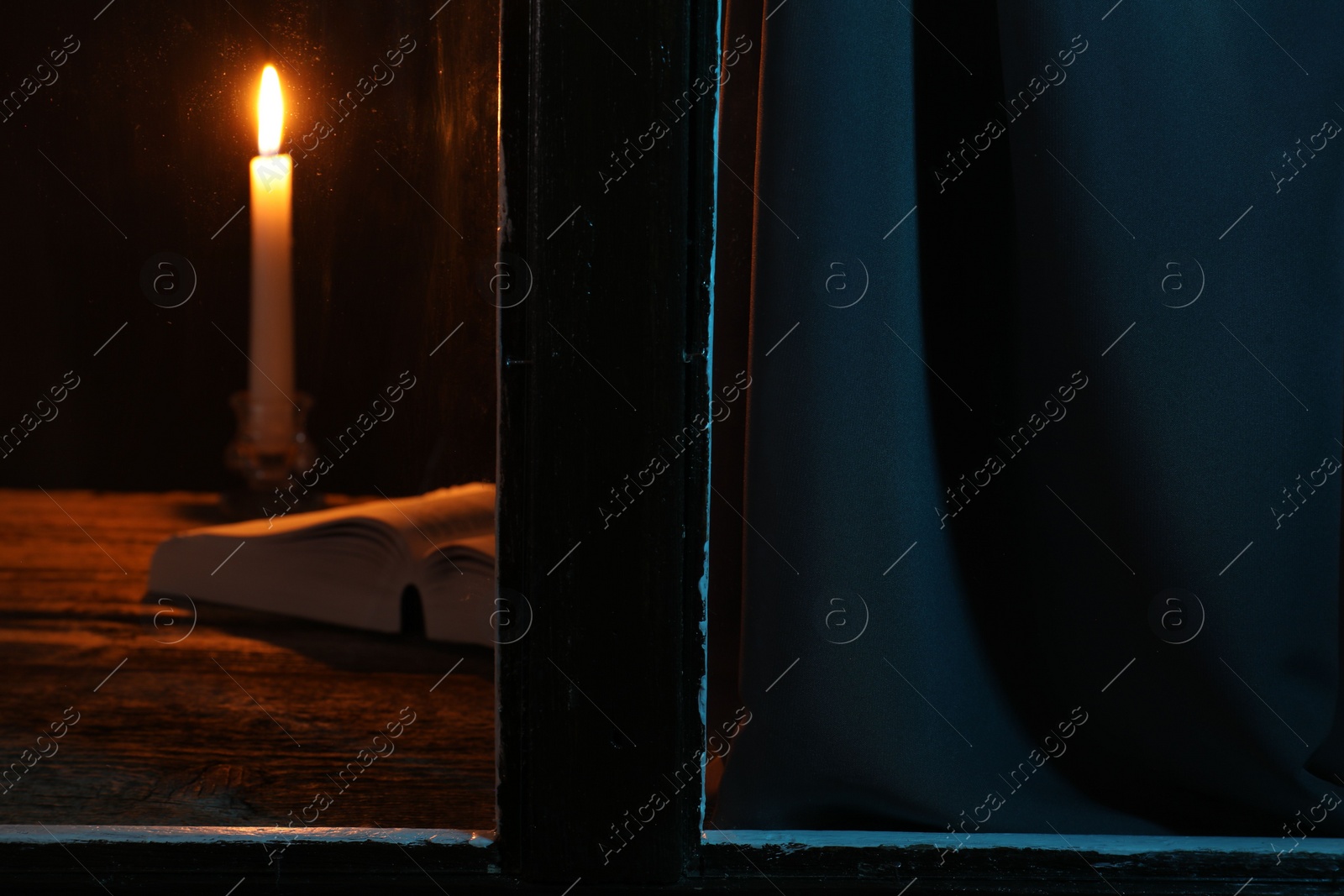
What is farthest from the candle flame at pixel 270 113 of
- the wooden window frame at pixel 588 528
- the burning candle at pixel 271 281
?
the wooden window frame at pixel 588 528

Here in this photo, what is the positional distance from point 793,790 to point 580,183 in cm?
37

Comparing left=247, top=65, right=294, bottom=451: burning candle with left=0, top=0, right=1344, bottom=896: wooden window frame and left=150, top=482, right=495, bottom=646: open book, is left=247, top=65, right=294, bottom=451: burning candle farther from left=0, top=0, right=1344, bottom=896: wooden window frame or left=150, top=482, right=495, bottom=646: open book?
left=0, top=0, right=1344, bottom=896: wooden window frame

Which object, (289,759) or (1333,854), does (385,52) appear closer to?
(289,759)

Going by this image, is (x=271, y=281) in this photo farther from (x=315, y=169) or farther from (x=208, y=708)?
(x=208, y=708)

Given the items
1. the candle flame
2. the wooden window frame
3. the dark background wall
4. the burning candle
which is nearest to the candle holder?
the burning candle

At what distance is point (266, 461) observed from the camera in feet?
3.04

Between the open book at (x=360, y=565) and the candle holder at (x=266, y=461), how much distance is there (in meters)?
0.05

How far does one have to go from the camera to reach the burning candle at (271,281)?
69cm

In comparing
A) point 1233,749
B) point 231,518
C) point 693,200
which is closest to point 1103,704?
point 1233,749

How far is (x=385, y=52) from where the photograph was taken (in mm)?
672

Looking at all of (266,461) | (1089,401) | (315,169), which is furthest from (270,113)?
(1089,401)

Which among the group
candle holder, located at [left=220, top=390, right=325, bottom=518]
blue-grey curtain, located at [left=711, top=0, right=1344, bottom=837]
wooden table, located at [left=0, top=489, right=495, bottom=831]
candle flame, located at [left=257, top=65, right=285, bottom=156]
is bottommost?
blue-grey curtain, located at [left=711, top=0, right=1344, bottom=837]

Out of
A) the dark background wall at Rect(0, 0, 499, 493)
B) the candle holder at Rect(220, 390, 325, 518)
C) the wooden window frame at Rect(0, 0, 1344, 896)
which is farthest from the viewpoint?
the candle holder at Rect(220, 390, 325, 518)

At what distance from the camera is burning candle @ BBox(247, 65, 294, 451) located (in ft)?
2.27
